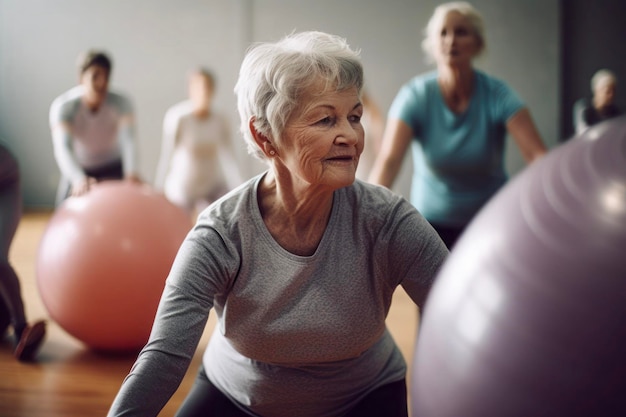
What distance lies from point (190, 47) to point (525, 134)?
6.76 metres

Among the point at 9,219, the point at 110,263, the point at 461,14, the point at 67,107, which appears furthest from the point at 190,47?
the point at 461,14

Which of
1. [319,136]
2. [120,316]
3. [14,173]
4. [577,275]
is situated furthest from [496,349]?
[14,173]

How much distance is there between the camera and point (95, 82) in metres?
4.28

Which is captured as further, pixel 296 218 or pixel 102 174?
pixel 102 174

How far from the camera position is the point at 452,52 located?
2.70m

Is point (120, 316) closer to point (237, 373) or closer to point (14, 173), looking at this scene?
point (14, 173)

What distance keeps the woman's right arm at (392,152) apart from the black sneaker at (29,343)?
1669 millimetres

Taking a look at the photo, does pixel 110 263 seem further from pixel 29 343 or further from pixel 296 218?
pixel 296 218

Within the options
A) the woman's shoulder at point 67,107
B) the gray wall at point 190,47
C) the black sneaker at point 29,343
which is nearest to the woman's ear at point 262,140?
the black sneaker at point 29,343

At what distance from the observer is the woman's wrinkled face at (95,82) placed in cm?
423

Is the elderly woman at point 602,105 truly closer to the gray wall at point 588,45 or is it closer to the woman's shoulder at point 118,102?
the gray wall at point 588,45

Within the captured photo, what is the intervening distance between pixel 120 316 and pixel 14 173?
77 cm

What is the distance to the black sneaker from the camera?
3.30 meters

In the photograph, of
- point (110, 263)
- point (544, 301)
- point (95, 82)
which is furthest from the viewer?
point (95, 82)
